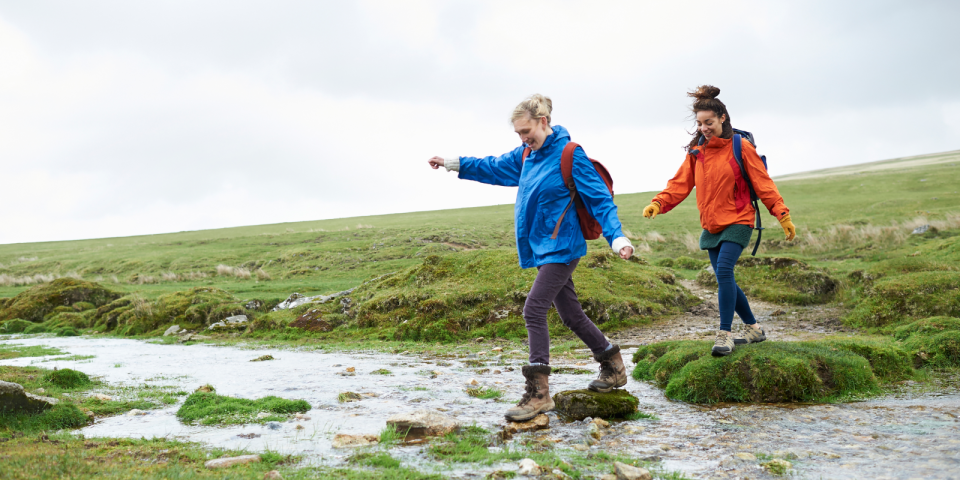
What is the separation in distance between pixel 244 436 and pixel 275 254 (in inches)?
1451

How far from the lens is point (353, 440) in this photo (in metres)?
4.97

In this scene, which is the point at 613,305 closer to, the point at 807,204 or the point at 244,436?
the point at 244,436

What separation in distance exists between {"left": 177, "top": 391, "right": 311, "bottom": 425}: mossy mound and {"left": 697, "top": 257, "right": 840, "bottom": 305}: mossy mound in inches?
518

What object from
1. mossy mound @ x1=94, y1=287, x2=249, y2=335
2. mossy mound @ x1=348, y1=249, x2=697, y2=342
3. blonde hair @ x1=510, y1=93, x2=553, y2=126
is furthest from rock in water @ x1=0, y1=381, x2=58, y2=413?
mossy mound @ x1=94, y1=287, x2=249, y2=335

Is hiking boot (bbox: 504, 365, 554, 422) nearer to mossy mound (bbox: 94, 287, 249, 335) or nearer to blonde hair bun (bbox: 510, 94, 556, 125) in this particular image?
blonde hair bun (bbox: 510, 94, 556, 125)

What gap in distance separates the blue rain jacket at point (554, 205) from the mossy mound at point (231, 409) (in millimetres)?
3060

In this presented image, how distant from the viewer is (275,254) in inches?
1582

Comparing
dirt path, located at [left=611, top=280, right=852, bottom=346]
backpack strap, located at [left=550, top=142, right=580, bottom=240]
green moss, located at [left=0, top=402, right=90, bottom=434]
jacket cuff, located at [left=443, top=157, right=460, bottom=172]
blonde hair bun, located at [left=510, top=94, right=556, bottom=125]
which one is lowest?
dirt path, located at [left=611, top=280, right=852, bottom=346]

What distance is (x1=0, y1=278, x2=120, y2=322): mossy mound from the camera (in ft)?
73.1

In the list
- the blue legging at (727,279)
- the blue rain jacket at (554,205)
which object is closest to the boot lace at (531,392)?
the blue rain jacket at (554,205)

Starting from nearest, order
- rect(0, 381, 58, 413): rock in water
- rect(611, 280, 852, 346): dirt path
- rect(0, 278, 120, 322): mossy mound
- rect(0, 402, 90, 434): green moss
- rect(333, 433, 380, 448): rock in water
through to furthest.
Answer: rect(333, 433, 380, 448): rock in water, rect(0, 402, 90, 434): green moss, rect(0, 381, 58, 413): rock in water, rect(611, 280, 852, 346): dirt path, rect(0, 278, 120, 322): mossy mound

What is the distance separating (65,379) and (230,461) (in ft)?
18.5

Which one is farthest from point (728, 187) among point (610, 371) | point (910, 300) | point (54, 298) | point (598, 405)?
point (54, 298)

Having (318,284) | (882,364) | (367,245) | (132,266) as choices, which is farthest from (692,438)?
(132,266)
